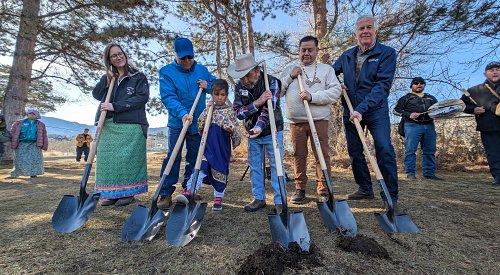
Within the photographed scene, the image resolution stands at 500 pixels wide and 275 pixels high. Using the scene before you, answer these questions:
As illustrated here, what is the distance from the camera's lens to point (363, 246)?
1798 mm

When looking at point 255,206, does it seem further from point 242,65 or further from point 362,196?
point 242,65

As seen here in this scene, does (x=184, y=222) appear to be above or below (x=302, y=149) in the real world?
below

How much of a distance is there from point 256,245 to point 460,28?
20.7 feet

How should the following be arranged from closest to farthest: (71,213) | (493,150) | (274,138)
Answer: (71,213), (274,138), (493,150)

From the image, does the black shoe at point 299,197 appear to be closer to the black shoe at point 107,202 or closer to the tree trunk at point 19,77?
the black shoe at point 107,202

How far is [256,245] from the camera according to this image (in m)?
2.00

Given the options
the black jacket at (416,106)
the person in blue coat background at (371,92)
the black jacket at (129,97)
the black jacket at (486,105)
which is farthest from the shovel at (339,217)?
the black jacket at (486,105)

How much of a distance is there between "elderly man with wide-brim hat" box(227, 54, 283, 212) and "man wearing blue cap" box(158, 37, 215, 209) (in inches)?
20.5

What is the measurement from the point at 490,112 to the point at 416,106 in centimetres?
107

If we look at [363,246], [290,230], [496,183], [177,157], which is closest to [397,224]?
[363,246]

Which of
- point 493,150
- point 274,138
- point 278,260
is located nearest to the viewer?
point 278,260

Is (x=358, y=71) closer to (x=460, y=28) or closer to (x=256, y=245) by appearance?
(x=256, y=245)

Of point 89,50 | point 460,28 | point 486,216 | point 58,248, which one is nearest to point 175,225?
point 58,248

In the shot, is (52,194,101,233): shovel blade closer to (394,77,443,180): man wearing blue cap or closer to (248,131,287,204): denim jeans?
(248,131,287,204): denim jeans
